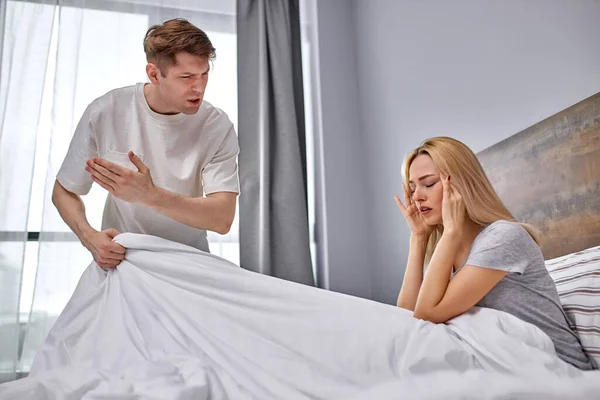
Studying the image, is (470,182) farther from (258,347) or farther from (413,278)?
(258,347)

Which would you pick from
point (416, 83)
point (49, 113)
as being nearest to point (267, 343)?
point (416, 83)

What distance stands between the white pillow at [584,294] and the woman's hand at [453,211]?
1.01 feet

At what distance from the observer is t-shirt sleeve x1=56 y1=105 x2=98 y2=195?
1.57 meters

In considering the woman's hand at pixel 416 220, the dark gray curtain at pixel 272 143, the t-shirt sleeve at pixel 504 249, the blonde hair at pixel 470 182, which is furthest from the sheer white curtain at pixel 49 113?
the t-shirt sleeve at pixel 504 249

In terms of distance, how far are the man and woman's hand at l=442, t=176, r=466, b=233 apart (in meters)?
0.64

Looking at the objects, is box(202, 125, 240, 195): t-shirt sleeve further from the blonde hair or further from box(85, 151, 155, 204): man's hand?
the blonde hair

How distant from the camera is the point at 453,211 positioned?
4.54 ft

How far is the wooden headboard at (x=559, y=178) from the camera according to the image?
5.16 ft

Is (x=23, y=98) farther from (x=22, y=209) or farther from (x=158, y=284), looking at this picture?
(x=158, y=284)

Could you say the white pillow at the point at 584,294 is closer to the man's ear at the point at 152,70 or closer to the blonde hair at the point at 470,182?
the blonde hair at the point at 470,182

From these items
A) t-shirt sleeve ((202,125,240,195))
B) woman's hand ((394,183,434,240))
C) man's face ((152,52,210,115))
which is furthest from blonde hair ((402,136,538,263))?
man's face ((152,52,210,115))

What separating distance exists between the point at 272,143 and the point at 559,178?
1984 mm

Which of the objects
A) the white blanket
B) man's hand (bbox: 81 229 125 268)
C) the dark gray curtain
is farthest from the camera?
the dark gray curtain

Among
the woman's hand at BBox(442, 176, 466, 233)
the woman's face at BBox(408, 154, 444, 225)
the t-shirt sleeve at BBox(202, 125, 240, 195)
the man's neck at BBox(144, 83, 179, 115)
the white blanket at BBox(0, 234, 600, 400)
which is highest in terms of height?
the man's neck at BBox(144, 83, 179, 115)
